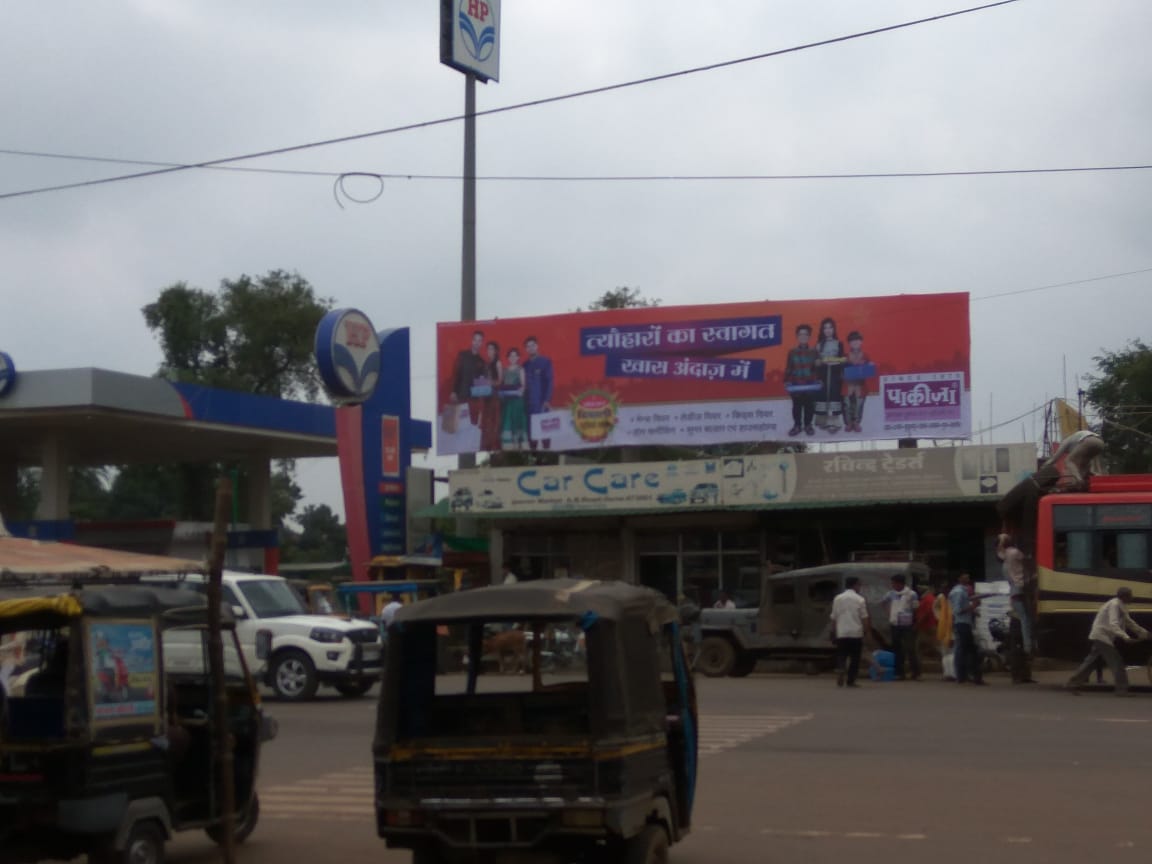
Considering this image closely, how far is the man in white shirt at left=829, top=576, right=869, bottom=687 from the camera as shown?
23.4 meters

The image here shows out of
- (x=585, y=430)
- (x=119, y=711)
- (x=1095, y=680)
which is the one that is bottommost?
(x=1095, y=680)

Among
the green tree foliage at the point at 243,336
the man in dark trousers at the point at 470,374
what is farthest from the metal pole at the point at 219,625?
the green tree foliage at the point at 243,336

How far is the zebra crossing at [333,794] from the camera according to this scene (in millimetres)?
11930

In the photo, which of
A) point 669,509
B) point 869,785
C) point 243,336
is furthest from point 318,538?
point 869,785

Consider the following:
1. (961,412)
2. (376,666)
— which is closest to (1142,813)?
(376,666)

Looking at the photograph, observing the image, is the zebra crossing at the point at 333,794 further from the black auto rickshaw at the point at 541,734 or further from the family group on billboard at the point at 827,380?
the family group on billboard at the point at 827,380

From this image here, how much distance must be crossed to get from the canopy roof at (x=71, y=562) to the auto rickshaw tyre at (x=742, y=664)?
18748mm

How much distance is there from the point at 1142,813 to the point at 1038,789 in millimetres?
1304

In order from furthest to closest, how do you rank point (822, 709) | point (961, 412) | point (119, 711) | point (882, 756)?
point (961, 412) → point (822, 709) → point (882, 756) → point (119, 711)

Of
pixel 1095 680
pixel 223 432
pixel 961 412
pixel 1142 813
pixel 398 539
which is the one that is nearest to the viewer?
pixel 1142 813

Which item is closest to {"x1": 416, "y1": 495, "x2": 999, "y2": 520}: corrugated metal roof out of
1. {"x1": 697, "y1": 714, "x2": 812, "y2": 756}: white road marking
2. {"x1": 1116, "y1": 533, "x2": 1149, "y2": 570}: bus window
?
{"x1": 1116, "y1": 533, "x2": 1149, "y2": 570}: bus window

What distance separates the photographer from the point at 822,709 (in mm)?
20000

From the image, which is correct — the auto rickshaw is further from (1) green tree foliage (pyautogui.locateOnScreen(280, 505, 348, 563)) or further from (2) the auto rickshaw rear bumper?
(1) green tree foliage (pyautogui.locateOnScreen(280, 505, 348, 563))

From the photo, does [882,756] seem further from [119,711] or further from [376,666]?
[376,666]
